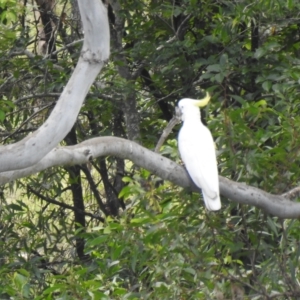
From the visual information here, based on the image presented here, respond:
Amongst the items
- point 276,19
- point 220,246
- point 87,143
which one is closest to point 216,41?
point 276,19

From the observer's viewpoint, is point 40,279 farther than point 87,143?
Yes

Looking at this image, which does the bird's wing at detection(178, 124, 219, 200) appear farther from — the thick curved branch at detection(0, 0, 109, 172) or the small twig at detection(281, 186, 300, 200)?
the thick curved branch at detection(0, 0, 109, 172)

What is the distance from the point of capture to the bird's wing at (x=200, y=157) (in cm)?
335

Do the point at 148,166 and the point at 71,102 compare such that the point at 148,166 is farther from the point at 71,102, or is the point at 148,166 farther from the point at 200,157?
the point at 200,157

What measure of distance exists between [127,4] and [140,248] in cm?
199

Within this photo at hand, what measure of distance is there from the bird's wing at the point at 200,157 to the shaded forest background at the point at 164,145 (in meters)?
0.08

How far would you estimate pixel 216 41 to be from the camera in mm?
4664

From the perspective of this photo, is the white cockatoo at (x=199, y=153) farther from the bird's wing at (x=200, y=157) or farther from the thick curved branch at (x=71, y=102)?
the thick curved branch at (x=71, y=102)

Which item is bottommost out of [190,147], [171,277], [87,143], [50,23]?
[171,277]

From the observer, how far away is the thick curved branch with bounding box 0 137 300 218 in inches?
105

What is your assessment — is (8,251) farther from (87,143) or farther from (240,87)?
(87,143)

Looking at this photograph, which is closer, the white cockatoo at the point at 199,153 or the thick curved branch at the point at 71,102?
the thick curved branch at the point at 71,102

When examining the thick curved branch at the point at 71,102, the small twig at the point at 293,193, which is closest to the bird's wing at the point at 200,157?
the small twig at the point at 293,193

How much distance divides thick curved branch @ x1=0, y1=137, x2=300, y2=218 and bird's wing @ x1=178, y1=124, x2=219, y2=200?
5cm
